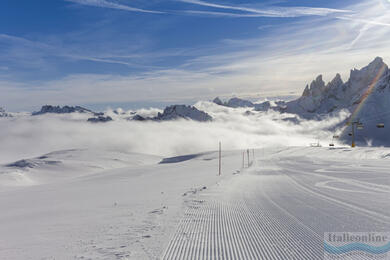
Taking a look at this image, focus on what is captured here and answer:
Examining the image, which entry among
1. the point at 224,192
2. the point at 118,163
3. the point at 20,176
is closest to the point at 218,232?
the point at 224,192

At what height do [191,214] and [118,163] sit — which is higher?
[191,214]

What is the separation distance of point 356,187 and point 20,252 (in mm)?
16724

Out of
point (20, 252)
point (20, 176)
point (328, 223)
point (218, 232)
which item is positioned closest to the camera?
point (20, 252)

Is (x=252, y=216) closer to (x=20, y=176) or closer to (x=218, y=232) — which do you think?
(x=218, y=232)

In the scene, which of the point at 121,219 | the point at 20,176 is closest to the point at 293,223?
the point at 121,219

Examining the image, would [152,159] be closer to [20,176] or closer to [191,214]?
[20,176]

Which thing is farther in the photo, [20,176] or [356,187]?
[20,176]

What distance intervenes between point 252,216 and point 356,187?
9787 millimetres

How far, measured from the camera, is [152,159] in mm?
117000

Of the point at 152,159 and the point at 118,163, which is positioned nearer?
the point at 118,163

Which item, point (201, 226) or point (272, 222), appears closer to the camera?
point (201, 226)

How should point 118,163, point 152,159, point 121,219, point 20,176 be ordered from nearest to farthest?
point 121,219
point 20,176
point 118,163
point 152,159

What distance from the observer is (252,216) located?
1051cm

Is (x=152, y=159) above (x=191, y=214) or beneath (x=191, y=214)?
beneath
